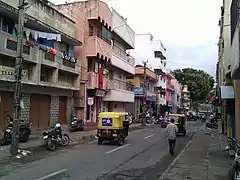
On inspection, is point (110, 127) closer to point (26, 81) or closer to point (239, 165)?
point (26, 81)

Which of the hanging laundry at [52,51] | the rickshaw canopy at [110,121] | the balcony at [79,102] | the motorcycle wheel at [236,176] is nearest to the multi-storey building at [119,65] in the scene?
the balcony at [79,102]

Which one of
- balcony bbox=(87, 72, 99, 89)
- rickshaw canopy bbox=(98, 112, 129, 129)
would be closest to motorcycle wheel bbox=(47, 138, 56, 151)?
rickshaw canopy bbox=(98, 112, 129, 129)

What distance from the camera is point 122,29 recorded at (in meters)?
38.3

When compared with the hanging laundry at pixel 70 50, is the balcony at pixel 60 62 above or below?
below

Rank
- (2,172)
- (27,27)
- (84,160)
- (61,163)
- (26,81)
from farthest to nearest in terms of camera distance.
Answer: (27,27)
(26,81)
(84,160)
(61,163)
(2,172)

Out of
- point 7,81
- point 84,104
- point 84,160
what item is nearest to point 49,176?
point 84,160

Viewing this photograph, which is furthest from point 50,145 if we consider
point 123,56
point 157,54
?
point 157,54

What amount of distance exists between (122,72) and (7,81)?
2401 cm

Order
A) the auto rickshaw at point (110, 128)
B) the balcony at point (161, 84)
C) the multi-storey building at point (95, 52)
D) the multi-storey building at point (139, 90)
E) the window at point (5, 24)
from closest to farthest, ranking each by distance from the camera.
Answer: the auto rickshaw at point (110, 128)
the window at point (5, 24)
the multi-storey building at point (95, 52)
the multi-storey building at point (139, 90)
the balcony at point (161, 84)

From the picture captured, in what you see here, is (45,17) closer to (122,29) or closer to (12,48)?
(12,48)

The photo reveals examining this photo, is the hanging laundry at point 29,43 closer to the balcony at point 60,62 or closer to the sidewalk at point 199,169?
the balcony at point 60,62

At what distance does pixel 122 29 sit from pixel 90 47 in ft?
32.1

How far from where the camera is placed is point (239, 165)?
7785mm

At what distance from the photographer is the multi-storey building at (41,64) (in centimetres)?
1922
